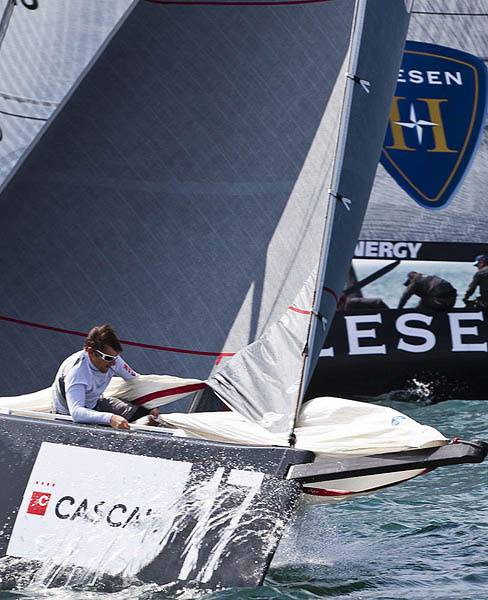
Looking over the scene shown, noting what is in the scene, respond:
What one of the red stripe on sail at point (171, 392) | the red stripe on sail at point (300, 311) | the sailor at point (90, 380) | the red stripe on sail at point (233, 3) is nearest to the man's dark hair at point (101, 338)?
the sailor at point (90, 380)

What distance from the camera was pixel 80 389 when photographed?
15.8ft

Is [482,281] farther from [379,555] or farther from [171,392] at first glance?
[171,392]

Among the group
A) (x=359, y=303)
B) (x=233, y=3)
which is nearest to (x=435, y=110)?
(x=359, y=303)

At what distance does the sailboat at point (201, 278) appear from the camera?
438cm

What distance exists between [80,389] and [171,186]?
1765mm

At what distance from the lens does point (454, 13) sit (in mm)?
10359

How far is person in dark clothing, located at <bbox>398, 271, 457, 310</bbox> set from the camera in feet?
31.8

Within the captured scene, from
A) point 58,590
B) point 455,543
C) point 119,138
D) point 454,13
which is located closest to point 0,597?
point 58,590

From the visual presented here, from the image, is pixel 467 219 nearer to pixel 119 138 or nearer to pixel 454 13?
pixel 454 13

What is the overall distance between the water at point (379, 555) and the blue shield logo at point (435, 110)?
171 inches

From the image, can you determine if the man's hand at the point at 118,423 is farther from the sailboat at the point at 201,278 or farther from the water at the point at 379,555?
the water at the point at 379,555

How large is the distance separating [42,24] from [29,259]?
141 centimetres

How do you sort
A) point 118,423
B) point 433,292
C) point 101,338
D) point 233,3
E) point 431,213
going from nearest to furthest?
1. point 118,423
2. point 101,338
3. point 233,3
4. point 433,292
5. point 431,213

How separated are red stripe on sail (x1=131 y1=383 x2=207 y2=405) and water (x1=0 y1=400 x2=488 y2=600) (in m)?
0.84
